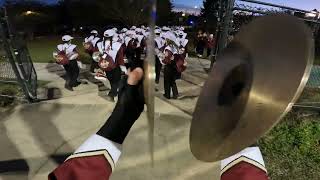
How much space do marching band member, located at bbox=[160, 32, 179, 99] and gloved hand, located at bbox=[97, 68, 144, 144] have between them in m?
6.99

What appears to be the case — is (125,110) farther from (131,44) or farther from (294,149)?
(131,44)

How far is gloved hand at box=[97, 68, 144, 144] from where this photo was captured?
6.96 feet

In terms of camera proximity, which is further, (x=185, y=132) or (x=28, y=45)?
(x=28, y=45)

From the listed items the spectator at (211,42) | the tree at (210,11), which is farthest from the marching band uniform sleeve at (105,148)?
the spectator at (211,42)

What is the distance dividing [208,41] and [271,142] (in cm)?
541

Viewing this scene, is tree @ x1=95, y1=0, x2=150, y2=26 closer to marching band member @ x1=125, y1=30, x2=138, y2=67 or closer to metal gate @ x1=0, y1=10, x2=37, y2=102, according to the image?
marching band member @ x1=125, y1=30, x2=138, y2=67

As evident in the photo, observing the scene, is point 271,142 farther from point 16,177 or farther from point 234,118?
point 234,118

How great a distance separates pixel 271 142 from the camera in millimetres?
6262

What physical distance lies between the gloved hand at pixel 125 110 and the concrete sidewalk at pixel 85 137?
3063 mm

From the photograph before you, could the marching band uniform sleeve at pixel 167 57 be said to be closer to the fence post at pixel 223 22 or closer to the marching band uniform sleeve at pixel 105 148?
the fence post at pixel 223 22

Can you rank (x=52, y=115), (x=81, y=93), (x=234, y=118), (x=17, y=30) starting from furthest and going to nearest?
(x=81, y=93)
(x=17, y=30)
(x=52, y=115)
(x=234, y=118)

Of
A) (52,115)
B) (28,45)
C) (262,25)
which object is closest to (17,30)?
(28,45)

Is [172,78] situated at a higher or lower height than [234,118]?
lower

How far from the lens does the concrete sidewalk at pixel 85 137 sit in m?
5.47
